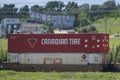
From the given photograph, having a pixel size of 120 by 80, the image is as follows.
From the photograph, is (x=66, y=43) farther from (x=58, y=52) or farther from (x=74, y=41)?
(x=58, y=52)

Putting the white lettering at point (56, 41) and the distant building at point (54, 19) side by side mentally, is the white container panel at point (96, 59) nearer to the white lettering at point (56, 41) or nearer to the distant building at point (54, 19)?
the white lettering at point (56, 41)

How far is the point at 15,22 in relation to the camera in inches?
4296

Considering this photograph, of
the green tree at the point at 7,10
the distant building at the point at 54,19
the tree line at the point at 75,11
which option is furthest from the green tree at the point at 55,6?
the green tree at the point at 7,10

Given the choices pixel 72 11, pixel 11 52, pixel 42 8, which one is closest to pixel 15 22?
pixel 42 8

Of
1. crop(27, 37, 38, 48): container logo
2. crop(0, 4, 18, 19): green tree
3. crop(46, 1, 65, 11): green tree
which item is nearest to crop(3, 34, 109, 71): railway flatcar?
crop(27, 37, 38, 48): container logo

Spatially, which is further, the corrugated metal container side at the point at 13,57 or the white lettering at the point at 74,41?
the corrugated metal container side at the point at 13,57

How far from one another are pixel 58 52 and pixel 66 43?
121 cm

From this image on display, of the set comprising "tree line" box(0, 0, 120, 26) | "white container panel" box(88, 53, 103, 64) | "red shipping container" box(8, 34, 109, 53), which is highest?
"tree line" box(0, 0, 120, 26)

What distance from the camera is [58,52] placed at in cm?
4122

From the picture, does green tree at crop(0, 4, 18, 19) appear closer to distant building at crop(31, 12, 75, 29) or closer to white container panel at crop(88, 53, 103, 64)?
distant building at crop(31, 12, 75, 29)

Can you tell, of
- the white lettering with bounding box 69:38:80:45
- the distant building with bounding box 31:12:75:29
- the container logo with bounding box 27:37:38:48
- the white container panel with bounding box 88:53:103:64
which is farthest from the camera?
the distant building with bounding box 31:12:75:29

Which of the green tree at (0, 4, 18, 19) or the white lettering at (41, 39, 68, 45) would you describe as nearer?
the white lettering at (41, 39, 68, 45)

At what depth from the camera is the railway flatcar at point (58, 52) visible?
134 ft

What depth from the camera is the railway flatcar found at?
40.7 m
